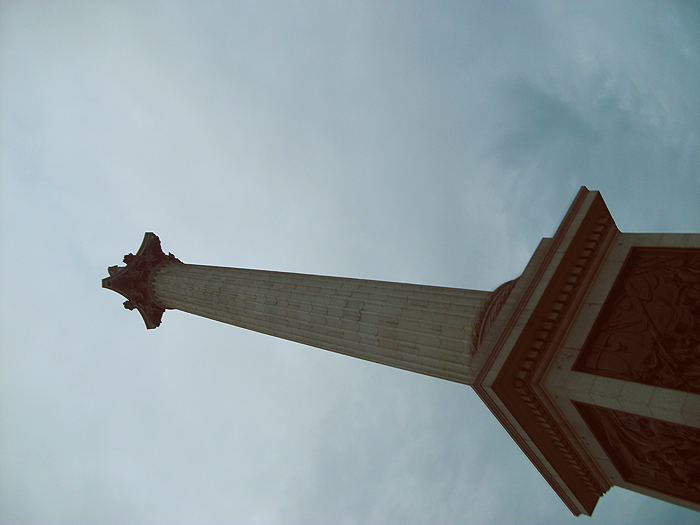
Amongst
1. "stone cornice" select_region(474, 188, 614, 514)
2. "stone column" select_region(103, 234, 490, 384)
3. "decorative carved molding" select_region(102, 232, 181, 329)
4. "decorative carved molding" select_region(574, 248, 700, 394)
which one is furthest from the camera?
"decorative carved molding" select_region(102, 232, 181, 329)

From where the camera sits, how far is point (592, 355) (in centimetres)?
1055

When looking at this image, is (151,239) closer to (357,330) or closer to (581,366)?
(357,330)

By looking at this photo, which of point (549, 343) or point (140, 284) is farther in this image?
point (140, 284)

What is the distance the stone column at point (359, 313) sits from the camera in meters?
13.8

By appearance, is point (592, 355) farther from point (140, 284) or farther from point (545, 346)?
point (140, 284)

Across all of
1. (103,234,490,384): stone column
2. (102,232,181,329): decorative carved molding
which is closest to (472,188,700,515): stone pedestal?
(103,234,490,384): stone column

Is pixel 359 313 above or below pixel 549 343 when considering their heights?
above

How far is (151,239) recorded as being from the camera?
1335 inches

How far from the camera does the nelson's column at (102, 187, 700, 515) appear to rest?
9484 millimetres

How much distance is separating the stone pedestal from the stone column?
201cm

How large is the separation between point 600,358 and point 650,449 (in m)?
2.21

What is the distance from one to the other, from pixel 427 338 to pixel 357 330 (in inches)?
115

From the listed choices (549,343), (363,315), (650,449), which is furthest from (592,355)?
(363,315)

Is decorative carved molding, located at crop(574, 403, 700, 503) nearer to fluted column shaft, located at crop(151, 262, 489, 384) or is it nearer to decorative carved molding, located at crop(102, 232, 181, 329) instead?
fluted column shaft, located at crop(151, 262, 489, 384)
